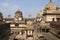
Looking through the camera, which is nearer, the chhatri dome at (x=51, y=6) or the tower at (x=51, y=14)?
the tower at (x=51, y=14)

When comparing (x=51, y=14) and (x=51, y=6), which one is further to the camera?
(x=51, y=6)

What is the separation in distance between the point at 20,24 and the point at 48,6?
16797 millimetres

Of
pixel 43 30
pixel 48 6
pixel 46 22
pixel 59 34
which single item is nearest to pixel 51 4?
pixel 48 6

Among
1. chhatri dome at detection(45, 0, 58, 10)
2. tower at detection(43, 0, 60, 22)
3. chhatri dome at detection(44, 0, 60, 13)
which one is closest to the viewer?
tower at detection(43, 0, 60, 22)

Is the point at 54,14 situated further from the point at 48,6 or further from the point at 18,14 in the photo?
the point at 18,14

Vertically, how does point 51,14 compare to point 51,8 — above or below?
below

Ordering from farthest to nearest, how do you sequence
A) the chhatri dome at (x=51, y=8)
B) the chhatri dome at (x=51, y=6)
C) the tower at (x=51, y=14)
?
the chhatri dome at (x=51, y=6)
the chhatri dome at (x=51, y=8)
the tower at (x=51, y=14)

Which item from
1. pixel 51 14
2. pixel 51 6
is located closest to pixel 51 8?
pixel 51 6

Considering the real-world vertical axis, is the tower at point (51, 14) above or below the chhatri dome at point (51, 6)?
below

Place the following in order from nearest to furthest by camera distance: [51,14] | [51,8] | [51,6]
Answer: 1. [51,14]
2. [51,8]
3. [51,6]

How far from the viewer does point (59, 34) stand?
1280 cm

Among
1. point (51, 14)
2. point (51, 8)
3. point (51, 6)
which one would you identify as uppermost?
point (51, 6)

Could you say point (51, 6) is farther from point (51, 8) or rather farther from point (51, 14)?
point (51, 14)

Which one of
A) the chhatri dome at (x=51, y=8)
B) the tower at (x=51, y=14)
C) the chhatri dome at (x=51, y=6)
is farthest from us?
the chhatri dome at (x=51, y=6)
